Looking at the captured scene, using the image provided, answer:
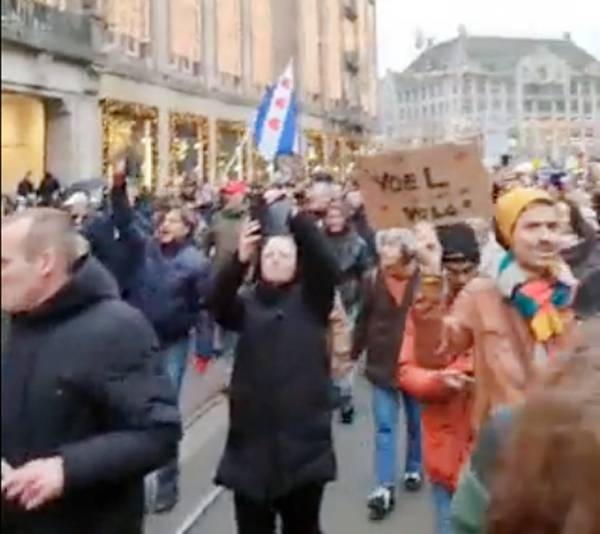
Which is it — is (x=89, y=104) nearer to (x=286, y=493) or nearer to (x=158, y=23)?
(x=158, y=23)

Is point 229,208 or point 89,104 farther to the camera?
point 89,104

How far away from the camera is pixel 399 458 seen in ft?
32.7

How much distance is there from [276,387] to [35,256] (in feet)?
10.2

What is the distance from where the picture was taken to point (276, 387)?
5.86 m

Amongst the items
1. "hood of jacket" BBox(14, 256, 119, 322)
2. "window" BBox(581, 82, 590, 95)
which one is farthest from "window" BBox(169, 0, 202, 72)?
"window" BBox(581, 82, 590, 95)

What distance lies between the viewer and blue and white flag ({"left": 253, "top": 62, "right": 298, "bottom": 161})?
1343cm

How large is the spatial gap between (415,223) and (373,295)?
1.49 meters

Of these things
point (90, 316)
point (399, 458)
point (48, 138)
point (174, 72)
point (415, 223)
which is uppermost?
point (174, 72)

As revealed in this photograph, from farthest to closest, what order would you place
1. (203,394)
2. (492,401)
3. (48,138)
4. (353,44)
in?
(353,44) → (48,138) → (203,394) → (492,401)

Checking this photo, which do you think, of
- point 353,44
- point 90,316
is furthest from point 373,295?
point 353,44

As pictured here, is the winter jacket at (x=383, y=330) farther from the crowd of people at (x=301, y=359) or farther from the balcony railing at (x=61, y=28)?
the balcony railing at (x=61, y=28)

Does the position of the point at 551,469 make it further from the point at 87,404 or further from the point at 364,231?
the point at 364,231

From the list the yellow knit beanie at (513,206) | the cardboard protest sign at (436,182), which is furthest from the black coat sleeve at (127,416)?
the cardboard protest sign at (436,182)

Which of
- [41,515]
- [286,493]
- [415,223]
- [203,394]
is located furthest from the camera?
[203,394]
